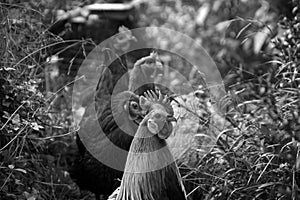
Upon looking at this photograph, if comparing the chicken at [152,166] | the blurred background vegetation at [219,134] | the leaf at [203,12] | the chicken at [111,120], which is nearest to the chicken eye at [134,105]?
the chicken at [111,120]

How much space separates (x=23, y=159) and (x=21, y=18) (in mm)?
1019

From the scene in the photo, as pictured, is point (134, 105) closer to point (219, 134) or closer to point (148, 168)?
point (219, 134)

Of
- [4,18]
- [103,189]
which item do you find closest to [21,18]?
[4,18]

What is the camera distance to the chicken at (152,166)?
2.68m

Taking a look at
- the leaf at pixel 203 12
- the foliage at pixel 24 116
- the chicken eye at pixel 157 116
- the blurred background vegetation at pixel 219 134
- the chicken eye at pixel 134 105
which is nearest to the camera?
the chicken eye at pixel 157 116

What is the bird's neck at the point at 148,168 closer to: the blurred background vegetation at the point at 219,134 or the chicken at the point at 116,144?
the blurred background vegetation at the point at 219,134

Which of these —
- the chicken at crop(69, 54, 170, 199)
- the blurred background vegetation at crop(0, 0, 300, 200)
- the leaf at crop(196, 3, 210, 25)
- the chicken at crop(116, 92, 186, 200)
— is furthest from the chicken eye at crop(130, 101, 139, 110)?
the leaf at crop(196, 3, 210, 25)

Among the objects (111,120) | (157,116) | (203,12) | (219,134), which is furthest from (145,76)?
(203,12)

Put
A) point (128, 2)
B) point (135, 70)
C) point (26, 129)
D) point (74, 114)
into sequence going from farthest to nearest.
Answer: point (128, 2), point (74, 114), point (135, 70), point (26, 129)

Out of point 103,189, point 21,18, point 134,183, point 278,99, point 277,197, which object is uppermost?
point 21,18

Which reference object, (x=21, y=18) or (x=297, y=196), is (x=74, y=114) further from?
(x=297, y=196)

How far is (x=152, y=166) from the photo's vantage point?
2689 millimetres

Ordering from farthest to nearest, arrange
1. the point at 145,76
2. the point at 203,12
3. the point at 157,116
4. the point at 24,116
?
the point at 203,12 < the point at 145,76 < the point at 24,116 < the point at 157,116

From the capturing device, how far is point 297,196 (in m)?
2.84
